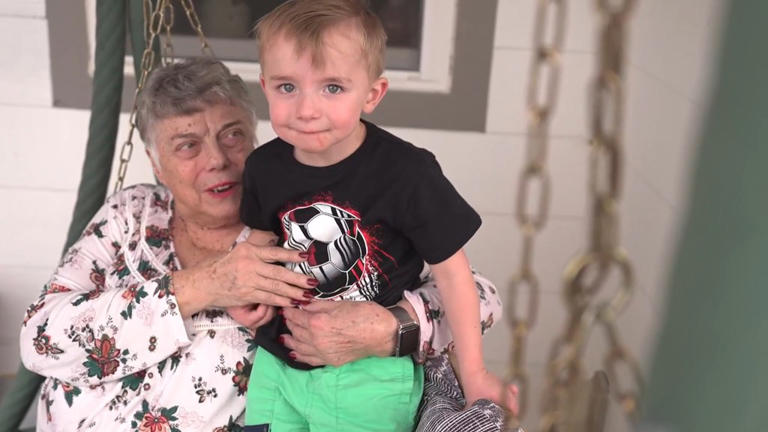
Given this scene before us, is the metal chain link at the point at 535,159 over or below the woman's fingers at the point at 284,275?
over

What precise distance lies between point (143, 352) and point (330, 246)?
46cm

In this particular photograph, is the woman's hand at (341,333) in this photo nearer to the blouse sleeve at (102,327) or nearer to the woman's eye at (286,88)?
the blouse sleeve at (102,327)

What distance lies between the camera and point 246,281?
161 centimetres

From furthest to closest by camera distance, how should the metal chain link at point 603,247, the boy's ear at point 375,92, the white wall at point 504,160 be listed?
the white wall at point 504,160, the boy's ear at point 375,92, the metal chain link at point 603,247

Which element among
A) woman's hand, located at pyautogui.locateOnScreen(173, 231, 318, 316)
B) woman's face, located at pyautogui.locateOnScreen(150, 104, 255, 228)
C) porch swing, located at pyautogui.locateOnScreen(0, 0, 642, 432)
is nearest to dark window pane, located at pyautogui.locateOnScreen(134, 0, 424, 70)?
woman's face, located at pyautogui.locateOnScreen(150, 104, 255, 228)

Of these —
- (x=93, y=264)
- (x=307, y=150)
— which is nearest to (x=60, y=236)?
(x=93, y=264)

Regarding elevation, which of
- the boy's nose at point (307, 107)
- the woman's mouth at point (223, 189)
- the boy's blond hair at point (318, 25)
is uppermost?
the boy's blond hair at point (318, 25)

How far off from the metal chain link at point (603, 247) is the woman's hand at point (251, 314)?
37.7 inches

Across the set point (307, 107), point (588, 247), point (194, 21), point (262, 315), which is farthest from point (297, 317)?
point (588, 247)

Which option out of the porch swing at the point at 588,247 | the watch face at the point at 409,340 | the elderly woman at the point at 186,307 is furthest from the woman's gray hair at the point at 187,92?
the porch swing at the point at 588,247

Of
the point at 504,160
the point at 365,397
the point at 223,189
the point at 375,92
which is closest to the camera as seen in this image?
the point at 375,92

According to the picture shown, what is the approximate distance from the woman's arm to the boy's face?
13.7 inches

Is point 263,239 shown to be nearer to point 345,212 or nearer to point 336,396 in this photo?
point 345,212

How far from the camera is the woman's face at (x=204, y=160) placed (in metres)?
1.73
